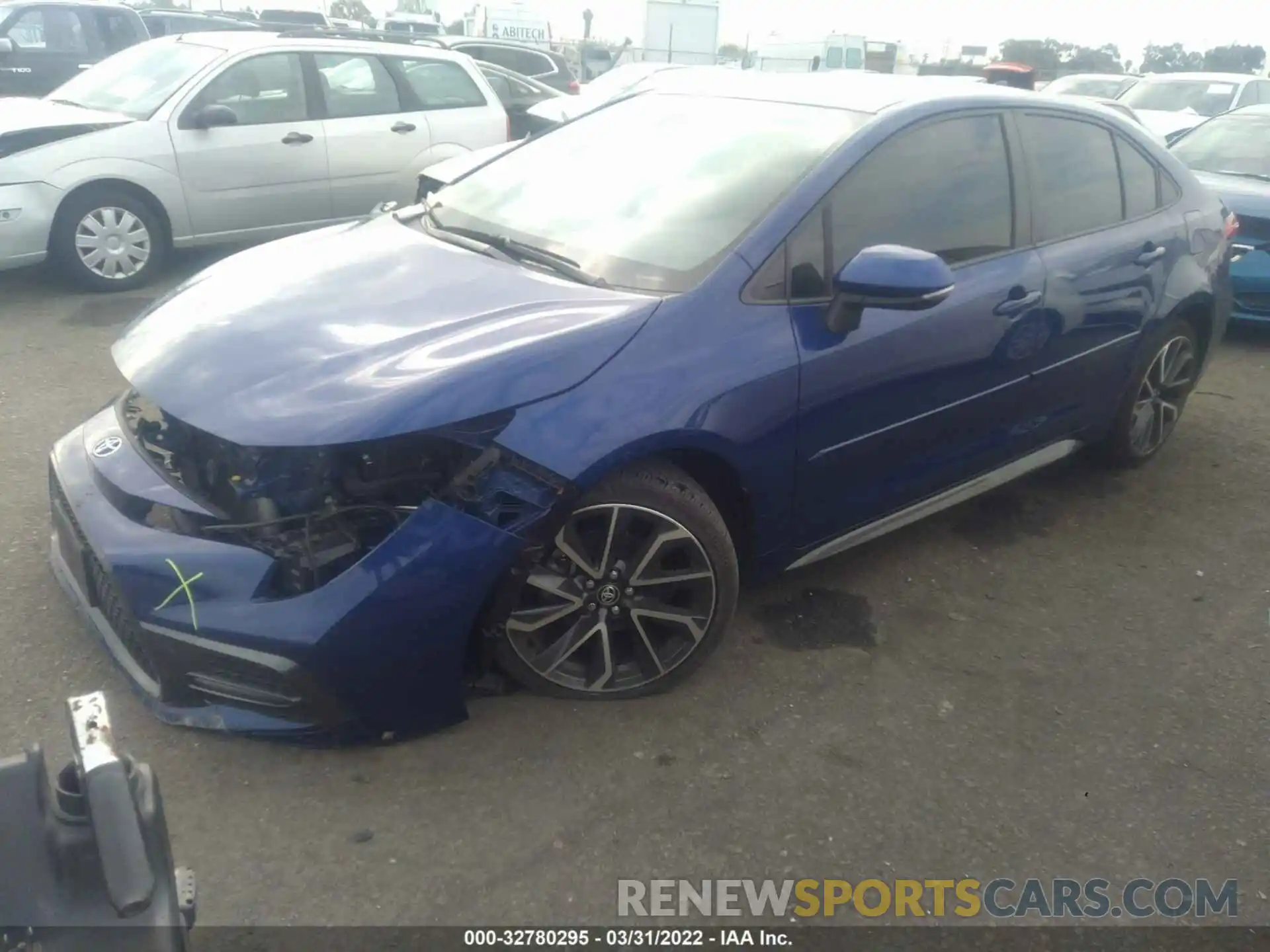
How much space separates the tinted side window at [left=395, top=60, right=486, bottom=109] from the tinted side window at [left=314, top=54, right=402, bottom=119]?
213 millimetres

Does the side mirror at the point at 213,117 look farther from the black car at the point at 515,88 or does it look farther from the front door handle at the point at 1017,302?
the front door handle at the point at 1017,302

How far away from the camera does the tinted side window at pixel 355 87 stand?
286 inches

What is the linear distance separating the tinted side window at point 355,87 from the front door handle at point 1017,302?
17.5 ft

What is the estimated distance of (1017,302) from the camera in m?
3.55

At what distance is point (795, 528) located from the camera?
10.4 ft

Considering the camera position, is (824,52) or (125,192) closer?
(125,192)

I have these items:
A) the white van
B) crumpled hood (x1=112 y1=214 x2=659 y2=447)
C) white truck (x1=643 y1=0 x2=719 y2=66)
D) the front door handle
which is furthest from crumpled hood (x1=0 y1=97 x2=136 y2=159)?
white truck (x1=643 y1=0 x2=719 y2=66)

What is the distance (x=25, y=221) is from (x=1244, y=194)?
748 centimetres

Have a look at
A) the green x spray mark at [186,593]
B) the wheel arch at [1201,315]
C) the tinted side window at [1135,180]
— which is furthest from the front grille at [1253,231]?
the green x spray mark at [186,593]

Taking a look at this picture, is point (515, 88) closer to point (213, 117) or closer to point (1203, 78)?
point (213, 117)

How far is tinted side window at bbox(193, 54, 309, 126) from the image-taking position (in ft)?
22.3

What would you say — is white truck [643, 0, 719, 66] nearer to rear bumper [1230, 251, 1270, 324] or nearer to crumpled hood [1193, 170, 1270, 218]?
crumpled hood [1193, 170, 1270, 218]

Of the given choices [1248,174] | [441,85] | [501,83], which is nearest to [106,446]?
[441,85]

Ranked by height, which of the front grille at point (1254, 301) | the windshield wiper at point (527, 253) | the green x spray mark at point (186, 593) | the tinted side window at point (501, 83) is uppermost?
the windshield wiper at point (527, 253)
